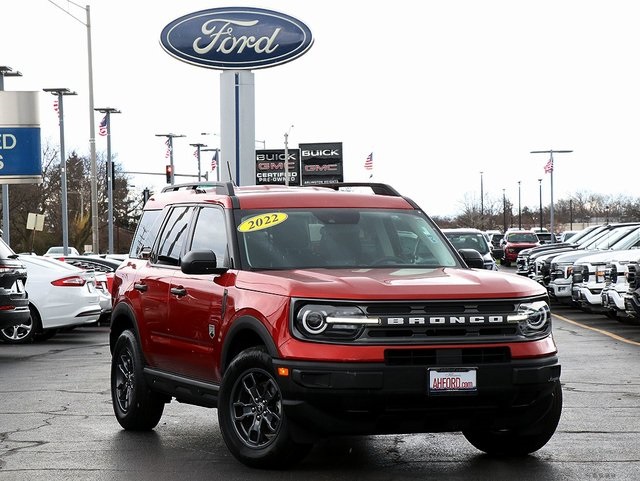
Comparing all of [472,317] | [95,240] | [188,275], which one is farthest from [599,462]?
[95,240]

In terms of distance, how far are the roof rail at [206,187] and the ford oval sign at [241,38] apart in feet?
77.1

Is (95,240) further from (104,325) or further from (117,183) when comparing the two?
(117,183)

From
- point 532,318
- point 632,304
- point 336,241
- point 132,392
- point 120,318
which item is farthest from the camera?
point 632,304

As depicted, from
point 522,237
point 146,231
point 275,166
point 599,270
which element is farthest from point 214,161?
point 146,231

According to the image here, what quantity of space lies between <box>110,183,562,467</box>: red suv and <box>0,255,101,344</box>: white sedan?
12.1m

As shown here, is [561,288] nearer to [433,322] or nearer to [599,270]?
[599,270]

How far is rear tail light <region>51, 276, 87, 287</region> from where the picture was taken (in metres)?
21.9

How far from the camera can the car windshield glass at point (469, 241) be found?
33188 millimetres

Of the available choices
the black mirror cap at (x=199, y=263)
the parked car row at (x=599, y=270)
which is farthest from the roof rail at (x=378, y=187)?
the parked car row at (x=599, y=270)

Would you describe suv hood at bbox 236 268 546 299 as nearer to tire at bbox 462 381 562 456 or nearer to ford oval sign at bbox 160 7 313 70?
tire at bbox 462 381 562 456

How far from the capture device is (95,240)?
48.5 m

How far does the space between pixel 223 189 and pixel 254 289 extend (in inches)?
60.1

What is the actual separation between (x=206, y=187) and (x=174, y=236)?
1.57 feet

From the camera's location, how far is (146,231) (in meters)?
11.0
